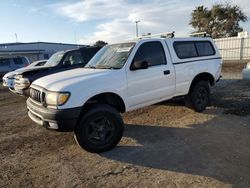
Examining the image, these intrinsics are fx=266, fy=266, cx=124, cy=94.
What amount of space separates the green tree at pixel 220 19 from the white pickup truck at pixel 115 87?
3741 centimetres

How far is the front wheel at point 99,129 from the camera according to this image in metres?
4.56

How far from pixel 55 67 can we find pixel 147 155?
626 centimetres

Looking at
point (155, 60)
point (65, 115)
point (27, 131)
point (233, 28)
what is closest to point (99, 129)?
point (65, 115)

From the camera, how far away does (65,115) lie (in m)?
4.29

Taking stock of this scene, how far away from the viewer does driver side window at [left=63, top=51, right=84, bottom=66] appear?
33.4 feet

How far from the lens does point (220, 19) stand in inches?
1617

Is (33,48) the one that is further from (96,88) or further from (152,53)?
(96,88)

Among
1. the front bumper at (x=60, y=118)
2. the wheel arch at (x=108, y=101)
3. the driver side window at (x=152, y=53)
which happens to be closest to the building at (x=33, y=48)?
the driver side window at (x=152, y=53)

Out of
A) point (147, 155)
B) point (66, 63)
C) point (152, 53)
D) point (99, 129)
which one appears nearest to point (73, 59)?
point (66, 63)

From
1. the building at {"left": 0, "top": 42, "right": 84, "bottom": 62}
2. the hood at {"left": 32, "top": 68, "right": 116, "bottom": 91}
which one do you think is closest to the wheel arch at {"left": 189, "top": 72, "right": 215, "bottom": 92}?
the hood at {"left": 32, "top": 68, "right": 116, "bottom": 91}

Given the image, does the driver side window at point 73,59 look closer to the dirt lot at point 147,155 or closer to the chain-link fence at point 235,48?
the dirt lot at point 147,155

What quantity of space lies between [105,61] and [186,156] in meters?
2.59

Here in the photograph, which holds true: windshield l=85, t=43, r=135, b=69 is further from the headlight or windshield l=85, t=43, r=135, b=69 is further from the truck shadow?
the truck shadow

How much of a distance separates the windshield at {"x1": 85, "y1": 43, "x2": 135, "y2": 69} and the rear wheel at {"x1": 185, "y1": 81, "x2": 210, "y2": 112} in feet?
7.35
